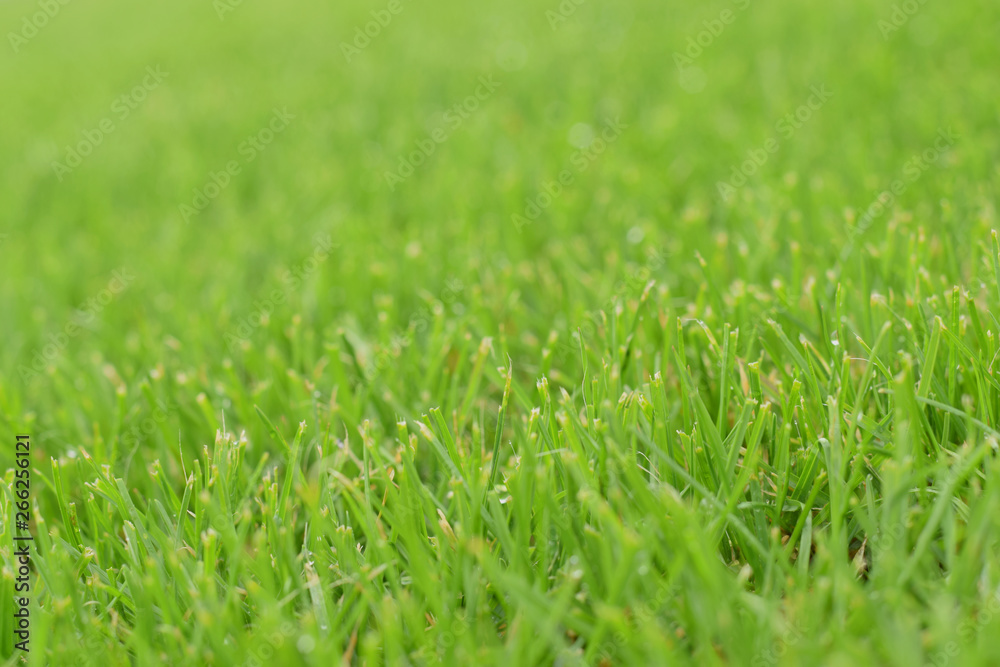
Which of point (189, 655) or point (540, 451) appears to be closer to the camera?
point (189, 655)

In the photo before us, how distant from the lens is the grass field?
100 centimetres

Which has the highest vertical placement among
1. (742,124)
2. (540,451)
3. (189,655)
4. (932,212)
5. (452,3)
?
(452,3)

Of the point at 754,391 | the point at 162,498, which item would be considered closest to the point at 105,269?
the point at 162,498

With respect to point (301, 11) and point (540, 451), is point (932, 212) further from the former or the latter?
point (301, 11)

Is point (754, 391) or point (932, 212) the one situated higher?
point (932, 212)

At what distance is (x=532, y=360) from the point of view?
5.84 feet

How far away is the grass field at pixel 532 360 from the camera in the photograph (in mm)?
995

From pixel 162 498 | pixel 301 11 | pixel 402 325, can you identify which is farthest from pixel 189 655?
pixel 301 11

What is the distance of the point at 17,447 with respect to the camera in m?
1.65

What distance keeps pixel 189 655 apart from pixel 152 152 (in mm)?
3275

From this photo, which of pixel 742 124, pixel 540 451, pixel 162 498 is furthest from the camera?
pixel 742 124

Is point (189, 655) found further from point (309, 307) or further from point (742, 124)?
point (742, 124)

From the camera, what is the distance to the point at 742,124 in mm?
2922

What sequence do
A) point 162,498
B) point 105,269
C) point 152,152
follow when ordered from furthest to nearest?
point 152,152
point 105,269
point 162,498
